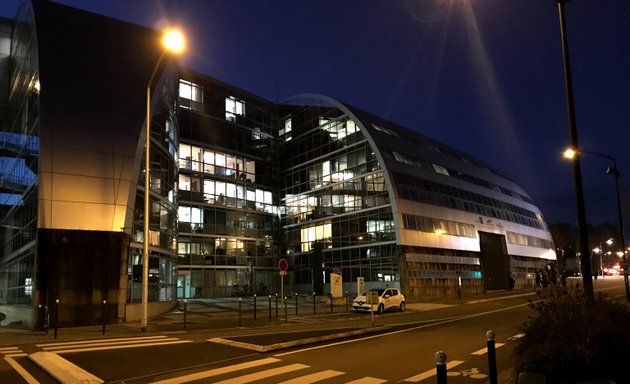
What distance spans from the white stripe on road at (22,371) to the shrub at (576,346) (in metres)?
9.54

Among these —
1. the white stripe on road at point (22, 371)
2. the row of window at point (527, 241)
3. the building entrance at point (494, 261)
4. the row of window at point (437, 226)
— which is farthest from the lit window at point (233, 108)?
the white stripe on road at point (22, 371)

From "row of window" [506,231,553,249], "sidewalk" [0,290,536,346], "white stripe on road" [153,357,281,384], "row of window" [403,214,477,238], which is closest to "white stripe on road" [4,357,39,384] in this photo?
"white stripe on road" [153,357,281,384]

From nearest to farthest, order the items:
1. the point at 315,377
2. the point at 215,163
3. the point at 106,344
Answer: the point at 315,377
the point at 106,344
the point at 215,163

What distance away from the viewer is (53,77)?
24.6 metres

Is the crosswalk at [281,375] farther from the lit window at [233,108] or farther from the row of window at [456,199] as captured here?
the lit window at [233,108]

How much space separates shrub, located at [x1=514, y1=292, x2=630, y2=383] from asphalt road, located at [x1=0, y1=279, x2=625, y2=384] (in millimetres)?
1269

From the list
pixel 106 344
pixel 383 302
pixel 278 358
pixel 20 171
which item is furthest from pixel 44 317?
pixel 383 302

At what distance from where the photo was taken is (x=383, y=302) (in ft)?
103

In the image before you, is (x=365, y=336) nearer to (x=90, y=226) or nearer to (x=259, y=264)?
(x=90, y=226)

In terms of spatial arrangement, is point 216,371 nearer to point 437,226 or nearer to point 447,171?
point 437,226

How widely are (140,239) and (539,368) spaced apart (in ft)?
75.4

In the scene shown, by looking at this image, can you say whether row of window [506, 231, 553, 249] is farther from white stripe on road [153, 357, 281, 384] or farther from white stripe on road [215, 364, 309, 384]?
white stripe on road [215, 364, 309, 384]

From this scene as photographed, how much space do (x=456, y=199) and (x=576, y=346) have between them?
43.6m

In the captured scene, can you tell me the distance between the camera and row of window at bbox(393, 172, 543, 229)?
143 ft
